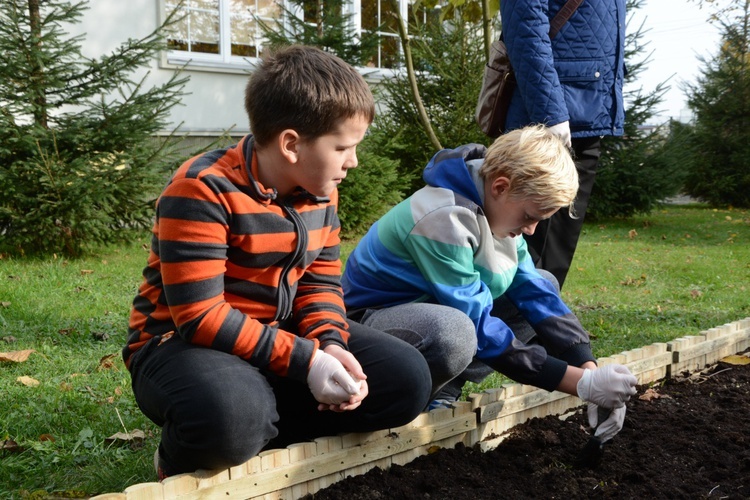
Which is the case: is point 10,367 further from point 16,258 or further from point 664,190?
point 664,190

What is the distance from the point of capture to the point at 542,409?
275cm

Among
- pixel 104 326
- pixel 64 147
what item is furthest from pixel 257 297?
pixel 64 147

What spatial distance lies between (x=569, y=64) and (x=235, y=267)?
206cm

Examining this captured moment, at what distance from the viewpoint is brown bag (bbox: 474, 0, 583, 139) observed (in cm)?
347

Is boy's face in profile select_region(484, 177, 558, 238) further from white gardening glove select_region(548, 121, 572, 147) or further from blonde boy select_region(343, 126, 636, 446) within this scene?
white gardening glove select_region(548, 121, 572, 147)

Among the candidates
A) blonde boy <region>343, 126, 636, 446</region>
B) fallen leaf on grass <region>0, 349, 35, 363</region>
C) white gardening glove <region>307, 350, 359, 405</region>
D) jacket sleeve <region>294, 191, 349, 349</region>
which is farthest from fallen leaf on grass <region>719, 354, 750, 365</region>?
fallen leaf on grass <region>0, 349, 35, 363</region>

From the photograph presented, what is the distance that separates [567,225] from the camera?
11.8ft

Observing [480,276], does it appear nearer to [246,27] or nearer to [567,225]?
[567,225]

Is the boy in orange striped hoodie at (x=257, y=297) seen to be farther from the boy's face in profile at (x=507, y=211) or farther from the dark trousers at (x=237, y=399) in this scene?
the boy's face in profile at (x=507, y=211)

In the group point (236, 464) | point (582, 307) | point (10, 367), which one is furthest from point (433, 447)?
point (582, 307)

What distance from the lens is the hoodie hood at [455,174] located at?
8.28 feet

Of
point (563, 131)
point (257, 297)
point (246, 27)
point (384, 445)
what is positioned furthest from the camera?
point (246, 27)

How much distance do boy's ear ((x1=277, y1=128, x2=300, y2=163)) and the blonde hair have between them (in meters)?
0.77

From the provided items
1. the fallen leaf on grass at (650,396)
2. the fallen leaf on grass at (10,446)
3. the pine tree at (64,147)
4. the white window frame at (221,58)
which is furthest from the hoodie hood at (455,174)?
the white window frame at (221,58)
